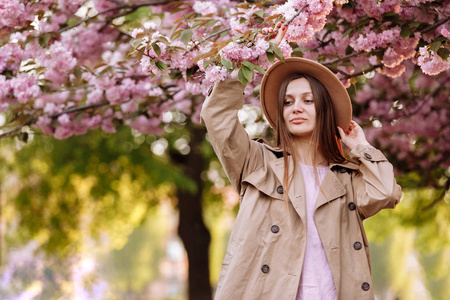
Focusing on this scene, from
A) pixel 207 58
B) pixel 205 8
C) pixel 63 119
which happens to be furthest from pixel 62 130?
pixel 207 58

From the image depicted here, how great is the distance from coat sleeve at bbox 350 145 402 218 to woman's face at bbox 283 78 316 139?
23cm

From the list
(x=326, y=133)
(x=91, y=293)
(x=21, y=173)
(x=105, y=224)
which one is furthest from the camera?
(x=105, y=224)

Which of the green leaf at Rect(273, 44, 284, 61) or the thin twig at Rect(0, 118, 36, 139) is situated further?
the thin twig at Rect(0, 118, 36, 139)

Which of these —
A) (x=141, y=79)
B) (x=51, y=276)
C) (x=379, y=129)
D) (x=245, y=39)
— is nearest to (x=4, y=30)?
(x=141, y=79)

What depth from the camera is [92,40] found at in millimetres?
4562

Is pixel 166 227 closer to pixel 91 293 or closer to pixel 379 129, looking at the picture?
pixel 91 293

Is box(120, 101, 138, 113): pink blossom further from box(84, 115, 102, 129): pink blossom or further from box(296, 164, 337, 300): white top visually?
box(296, 164, 337, 300): white top

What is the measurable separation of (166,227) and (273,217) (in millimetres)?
24657

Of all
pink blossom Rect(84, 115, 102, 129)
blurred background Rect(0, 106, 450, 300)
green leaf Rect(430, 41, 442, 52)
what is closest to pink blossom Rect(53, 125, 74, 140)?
pink blossom Rect(84, 115, 102, 129)

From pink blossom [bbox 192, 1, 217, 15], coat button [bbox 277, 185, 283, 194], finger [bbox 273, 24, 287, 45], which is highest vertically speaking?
finger [bbox 273, 24, 287, 45]

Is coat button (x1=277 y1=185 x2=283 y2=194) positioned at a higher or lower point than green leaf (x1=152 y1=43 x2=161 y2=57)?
lower

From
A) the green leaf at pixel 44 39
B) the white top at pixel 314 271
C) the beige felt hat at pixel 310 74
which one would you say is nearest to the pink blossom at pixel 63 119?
the green leaf at pixel 44 39

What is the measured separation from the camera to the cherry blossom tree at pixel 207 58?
2.50 m

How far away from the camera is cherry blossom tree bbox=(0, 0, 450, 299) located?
2.50 m
